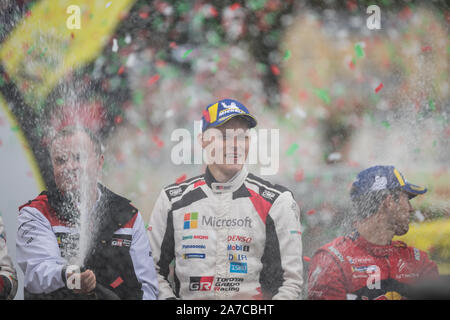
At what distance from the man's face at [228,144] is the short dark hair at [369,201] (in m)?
0.77

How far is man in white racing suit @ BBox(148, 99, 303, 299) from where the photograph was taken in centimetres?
279

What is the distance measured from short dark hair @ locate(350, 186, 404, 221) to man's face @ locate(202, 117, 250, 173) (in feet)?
2.52

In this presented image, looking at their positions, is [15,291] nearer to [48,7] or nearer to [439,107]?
[48,7]

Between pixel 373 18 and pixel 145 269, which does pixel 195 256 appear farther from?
pixel 373 18

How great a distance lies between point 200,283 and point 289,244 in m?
0.59

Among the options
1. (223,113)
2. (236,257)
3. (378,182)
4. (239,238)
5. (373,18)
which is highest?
(373,18)

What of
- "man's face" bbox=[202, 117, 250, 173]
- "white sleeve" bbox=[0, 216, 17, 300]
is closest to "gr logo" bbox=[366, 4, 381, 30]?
"man's face" bbox=[202, 117, 250, 173]

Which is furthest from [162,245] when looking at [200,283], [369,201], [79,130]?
[369,201]

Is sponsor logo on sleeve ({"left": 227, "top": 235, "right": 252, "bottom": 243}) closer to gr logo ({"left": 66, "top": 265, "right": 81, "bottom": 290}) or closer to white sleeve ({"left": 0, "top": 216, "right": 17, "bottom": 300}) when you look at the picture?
gr logo ({"left": 66, "top": 265, "right": 81, "bottom": 290})

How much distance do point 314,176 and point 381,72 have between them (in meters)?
0.80

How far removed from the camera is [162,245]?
9.40 feet

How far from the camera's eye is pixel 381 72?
296 centimetres

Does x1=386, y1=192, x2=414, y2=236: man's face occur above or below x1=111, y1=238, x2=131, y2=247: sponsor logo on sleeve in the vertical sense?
above
